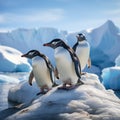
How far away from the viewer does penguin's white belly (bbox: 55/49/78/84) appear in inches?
280

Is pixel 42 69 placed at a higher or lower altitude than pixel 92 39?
higher

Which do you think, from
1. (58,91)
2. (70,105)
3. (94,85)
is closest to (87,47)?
(94,85)

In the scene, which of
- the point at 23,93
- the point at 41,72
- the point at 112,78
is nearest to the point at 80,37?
the point at 41,72

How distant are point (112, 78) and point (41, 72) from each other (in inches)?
509

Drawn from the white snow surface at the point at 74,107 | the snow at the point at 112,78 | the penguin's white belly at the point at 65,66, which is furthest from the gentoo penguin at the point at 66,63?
the snow at the point at 112,78

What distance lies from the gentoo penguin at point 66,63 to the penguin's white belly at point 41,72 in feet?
1.91

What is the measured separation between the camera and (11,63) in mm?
34562

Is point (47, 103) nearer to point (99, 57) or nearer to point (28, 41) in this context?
point (99, 57)

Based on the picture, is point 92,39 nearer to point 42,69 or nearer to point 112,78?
point 112,78

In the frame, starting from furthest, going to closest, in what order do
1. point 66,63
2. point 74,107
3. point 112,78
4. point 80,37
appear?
point 112,78
point 80,37
point 66,63
point 74,107

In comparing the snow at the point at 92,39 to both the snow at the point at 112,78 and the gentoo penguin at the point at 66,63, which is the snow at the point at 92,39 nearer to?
the snow at the point at 112,78

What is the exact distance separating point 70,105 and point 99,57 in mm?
31370

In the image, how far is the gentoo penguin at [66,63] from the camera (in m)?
7.13

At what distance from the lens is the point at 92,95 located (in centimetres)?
662
